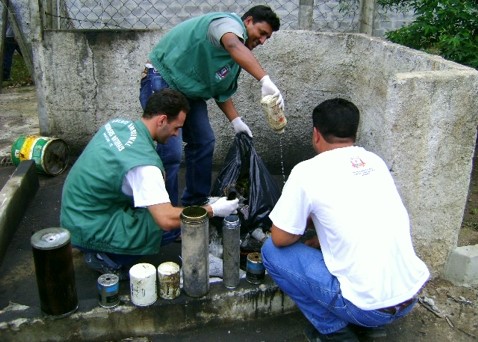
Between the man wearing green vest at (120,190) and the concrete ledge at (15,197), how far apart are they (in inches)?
34.4

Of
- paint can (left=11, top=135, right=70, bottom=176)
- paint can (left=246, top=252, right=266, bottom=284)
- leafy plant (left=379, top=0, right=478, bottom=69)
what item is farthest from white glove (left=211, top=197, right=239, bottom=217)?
paint can (left=11, top=135, right=70, bottom=176)

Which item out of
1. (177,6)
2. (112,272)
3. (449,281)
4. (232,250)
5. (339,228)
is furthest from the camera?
(177,6)

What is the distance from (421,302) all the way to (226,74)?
5.94 ft

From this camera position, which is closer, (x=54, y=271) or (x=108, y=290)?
(x=54, y=271)

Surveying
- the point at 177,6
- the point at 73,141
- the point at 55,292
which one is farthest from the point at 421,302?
the point at 177,6

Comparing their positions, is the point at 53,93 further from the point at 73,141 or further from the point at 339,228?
the point at 339,228

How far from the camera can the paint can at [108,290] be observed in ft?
7.80

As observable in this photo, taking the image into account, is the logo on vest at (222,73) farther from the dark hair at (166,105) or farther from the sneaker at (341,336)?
the sneaker at (341,336)

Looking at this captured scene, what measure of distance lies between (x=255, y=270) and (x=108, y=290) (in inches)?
30.3

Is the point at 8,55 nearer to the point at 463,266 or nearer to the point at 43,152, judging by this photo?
the point at 43,152

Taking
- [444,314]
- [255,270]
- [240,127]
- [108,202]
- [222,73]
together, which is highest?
[222,73]

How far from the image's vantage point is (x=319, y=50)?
4.08m

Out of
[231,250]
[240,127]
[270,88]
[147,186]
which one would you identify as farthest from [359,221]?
[240,127]

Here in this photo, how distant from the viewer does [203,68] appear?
3.12m
